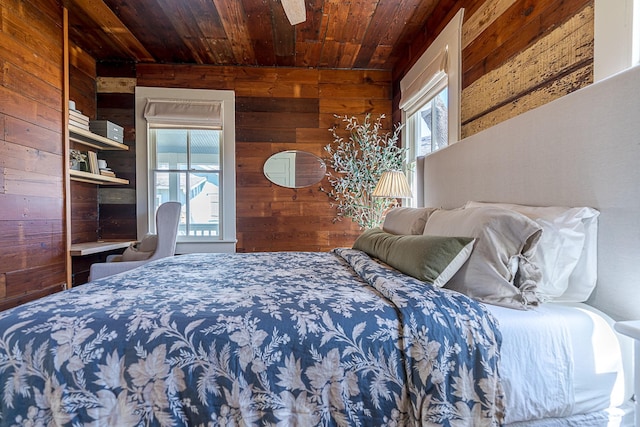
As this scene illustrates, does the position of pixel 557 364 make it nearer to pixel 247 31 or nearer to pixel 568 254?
pixel 568 254

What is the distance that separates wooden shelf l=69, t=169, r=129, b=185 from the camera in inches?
118

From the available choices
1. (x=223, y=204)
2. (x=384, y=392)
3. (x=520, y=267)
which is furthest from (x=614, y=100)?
(x=223, y=204)

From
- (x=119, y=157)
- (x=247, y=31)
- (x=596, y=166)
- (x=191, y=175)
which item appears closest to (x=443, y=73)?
(x=596, y=166)

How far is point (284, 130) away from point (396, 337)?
10.7 feet

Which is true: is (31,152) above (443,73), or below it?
below

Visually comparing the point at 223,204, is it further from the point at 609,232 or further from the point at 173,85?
the point at 609,232

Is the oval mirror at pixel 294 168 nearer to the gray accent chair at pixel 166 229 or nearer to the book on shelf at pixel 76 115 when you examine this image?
the gray accent chair at pixel 166 229

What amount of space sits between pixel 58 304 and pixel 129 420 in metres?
0.48

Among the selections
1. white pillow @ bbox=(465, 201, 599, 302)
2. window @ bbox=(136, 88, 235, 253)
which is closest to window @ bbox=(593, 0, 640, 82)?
white pillow @ bbox=(465, 201, 599, 302)

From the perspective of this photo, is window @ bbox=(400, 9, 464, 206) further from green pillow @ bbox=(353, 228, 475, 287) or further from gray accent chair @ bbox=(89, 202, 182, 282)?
gray accent chair @ bbox=(89, 202, 182, 282)

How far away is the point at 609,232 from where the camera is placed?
1.14m

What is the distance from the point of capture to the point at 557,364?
980 millimetres

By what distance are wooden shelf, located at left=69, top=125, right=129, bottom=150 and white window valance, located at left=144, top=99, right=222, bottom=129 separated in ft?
1.52

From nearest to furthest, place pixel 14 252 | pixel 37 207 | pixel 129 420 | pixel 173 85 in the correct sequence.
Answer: pixel 129 420 → pixel 14 252 → pixel 37 207 → pixel 173 85
